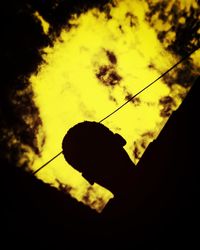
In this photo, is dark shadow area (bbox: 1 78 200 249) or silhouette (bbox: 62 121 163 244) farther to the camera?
silhouette (bbox: 62 121 163 244)

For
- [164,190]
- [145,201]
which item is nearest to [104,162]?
[145,201]

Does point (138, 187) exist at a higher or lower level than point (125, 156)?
lower

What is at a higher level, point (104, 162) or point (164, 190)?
point (104, 162)

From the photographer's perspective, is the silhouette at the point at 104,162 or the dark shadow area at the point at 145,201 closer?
the dark shadow area at the point at 145,201

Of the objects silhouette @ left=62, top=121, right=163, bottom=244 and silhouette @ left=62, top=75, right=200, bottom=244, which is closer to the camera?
silhouette @ left=62, top=75, right=200, bottom=244

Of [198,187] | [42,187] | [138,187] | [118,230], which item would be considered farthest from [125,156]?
[42,187]

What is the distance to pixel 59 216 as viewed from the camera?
15.0 feet

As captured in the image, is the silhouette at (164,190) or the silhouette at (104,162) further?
the silhouette at (104,162)

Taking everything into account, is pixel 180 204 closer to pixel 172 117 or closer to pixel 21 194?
pixel 172 117

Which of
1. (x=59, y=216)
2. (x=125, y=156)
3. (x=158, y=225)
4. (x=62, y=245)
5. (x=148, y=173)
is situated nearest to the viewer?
(x=158, y=225)

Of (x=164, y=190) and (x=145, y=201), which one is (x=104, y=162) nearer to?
(x=145, y=201)

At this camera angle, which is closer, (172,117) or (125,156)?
(172,117)

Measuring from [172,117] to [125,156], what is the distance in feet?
3.95

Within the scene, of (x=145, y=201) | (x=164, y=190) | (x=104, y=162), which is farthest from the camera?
(x=104, y=162)
